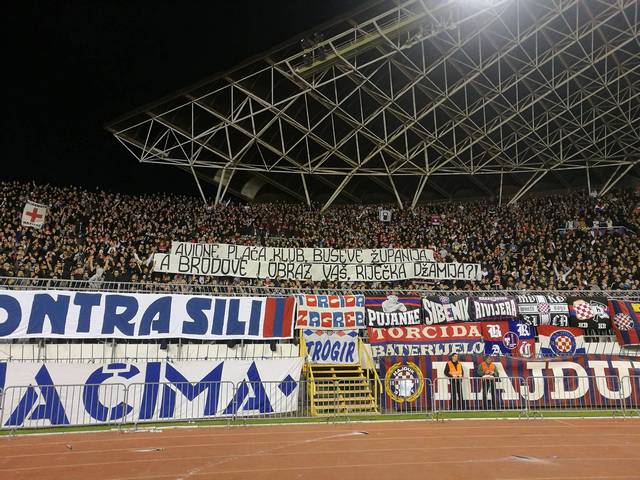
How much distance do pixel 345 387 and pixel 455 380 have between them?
12.2ft

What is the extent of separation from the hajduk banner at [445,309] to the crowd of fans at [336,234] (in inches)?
293

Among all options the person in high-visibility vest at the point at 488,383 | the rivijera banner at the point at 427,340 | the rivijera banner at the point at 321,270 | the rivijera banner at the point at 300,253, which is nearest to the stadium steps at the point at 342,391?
the rivijera banner at the point at 427,340

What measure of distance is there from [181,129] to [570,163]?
29.3 metres

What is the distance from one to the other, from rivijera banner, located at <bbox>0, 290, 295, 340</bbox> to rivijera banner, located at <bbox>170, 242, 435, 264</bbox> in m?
11.1

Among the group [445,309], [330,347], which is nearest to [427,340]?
[445,309]

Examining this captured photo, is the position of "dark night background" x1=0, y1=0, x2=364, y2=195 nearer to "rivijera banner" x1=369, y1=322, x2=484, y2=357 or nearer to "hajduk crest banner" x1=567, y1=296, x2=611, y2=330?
"rivijera banner" x1=369, y1=322, x2=484, y2=357

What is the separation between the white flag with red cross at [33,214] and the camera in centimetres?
2606

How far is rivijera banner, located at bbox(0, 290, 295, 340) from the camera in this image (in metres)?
14.8

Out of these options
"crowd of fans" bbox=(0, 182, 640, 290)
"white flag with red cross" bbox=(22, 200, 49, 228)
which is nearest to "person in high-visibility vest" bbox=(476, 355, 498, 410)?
"crowd of fans" bbox=(0, 182, 640, 290)

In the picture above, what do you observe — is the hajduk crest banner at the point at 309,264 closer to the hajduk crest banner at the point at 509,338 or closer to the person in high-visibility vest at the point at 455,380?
the hajduk crest banner at the point at 509,338

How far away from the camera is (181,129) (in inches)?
1216

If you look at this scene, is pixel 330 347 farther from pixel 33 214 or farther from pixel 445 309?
pixel 33 214

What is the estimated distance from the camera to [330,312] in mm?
19703

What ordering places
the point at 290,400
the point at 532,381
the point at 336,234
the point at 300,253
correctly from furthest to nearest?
the point at 336,234
the point at 300,253
the point at 532,381
the point at 290,400
